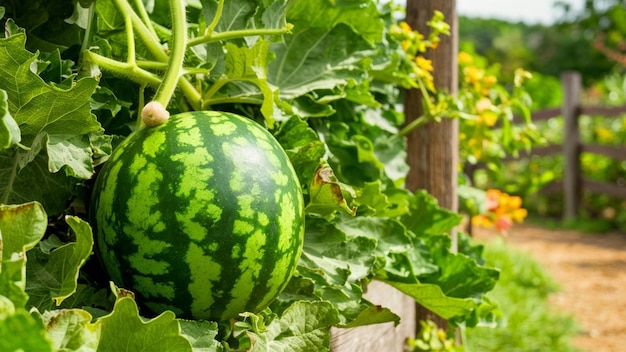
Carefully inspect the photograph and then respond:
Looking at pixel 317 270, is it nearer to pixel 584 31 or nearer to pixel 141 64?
pixel 141 64

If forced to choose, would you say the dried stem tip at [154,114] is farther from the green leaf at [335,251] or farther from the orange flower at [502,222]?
the orange flower at [502,222]

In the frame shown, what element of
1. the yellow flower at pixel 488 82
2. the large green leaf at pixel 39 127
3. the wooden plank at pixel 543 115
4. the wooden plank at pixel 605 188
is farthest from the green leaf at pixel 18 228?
the wooden plank at pixel 543 115

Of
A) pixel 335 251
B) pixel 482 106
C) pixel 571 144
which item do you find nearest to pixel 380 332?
pixel 335 251

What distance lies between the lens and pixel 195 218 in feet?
2.94

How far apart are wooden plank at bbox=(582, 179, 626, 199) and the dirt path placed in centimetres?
77

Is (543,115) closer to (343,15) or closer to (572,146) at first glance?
(572,146)

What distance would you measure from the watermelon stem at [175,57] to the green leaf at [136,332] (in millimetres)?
307

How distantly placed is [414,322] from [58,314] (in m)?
1.64

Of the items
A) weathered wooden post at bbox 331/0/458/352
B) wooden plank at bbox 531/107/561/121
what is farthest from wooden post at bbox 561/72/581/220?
weathered wooden post at bbox 331/0/458/352

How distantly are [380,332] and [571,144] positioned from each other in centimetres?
1105

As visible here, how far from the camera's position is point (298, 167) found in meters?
1.16

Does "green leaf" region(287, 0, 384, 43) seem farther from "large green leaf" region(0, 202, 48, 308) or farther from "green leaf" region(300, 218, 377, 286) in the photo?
"large green leaf" region(0, 202, 48, 308)

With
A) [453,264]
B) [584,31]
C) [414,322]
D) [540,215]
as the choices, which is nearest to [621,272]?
[540,215]

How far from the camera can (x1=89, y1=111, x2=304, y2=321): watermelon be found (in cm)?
90
